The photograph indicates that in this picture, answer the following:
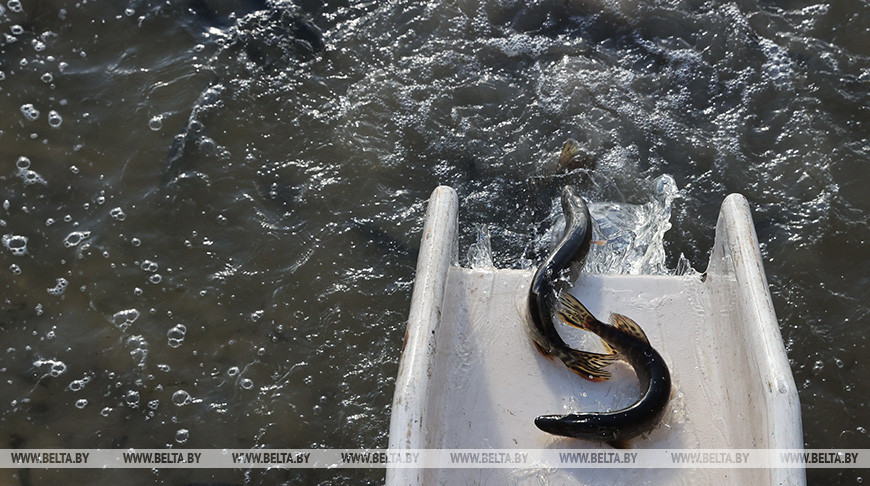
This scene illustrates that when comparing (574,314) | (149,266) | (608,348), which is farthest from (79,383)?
(608,348)

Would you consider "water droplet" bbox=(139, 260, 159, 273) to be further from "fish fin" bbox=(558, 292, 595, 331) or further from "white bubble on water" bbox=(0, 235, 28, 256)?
"fish fin" bbox=(558, 292, 595, 331)

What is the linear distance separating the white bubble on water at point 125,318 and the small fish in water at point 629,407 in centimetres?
239

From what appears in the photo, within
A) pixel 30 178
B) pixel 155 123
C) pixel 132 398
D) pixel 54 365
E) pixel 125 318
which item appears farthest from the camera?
pixel 155 123

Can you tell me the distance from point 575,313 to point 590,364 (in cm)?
22

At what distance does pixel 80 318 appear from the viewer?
3938 mm

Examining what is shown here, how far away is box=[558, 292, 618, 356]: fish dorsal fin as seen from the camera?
2807 mm

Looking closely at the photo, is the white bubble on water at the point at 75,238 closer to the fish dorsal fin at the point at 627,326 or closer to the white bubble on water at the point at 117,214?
the white bubble on water at the point at 117,214

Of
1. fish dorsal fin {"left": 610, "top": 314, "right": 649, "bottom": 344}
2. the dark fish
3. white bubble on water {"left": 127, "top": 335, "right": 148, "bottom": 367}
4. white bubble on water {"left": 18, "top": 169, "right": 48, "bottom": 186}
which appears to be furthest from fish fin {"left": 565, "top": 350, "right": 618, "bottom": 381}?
white bubble on water {"left": 18, "top": 169, "right": 48, "bottom": 186}

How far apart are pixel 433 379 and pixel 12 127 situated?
355 cm

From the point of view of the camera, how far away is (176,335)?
3887 mm

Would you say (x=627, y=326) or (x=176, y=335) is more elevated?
(x=627, y=326)

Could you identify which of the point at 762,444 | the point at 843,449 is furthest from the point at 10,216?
the point at 843,449

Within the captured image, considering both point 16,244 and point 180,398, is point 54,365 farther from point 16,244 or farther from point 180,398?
point 16,244

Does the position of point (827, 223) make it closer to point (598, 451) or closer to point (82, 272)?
point (598, 451)
